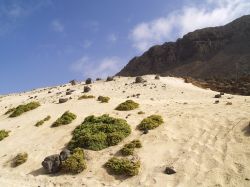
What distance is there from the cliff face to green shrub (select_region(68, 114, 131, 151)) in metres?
60.7

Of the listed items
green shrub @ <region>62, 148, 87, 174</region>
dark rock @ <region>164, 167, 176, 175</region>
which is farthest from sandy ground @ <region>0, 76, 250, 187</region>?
green shrub @ <region>62, 148, 87, 174</region>

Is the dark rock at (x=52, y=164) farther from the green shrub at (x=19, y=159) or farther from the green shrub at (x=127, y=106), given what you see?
the green shrub at (x=127, y=106)

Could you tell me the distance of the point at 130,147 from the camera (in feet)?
53.2

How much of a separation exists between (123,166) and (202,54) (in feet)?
271

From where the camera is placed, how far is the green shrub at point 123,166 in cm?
1421

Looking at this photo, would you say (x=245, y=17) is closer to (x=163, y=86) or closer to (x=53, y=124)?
(x=163, y=86)

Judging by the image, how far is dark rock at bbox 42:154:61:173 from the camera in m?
15.5

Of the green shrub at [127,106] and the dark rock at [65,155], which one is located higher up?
the green shrub at [127,106]

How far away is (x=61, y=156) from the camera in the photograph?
52.2 ft

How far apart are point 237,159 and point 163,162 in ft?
9.69

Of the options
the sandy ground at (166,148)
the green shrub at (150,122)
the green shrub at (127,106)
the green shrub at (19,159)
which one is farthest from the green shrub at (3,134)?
the green shrub at (150,122)

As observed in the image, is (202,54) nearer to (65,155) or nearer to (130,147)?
(130,147)

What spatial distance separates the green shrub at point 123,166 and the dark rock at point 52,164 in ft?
7.25

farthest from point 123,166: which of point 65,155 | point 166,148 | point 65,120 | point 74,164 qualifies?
point 65,120
